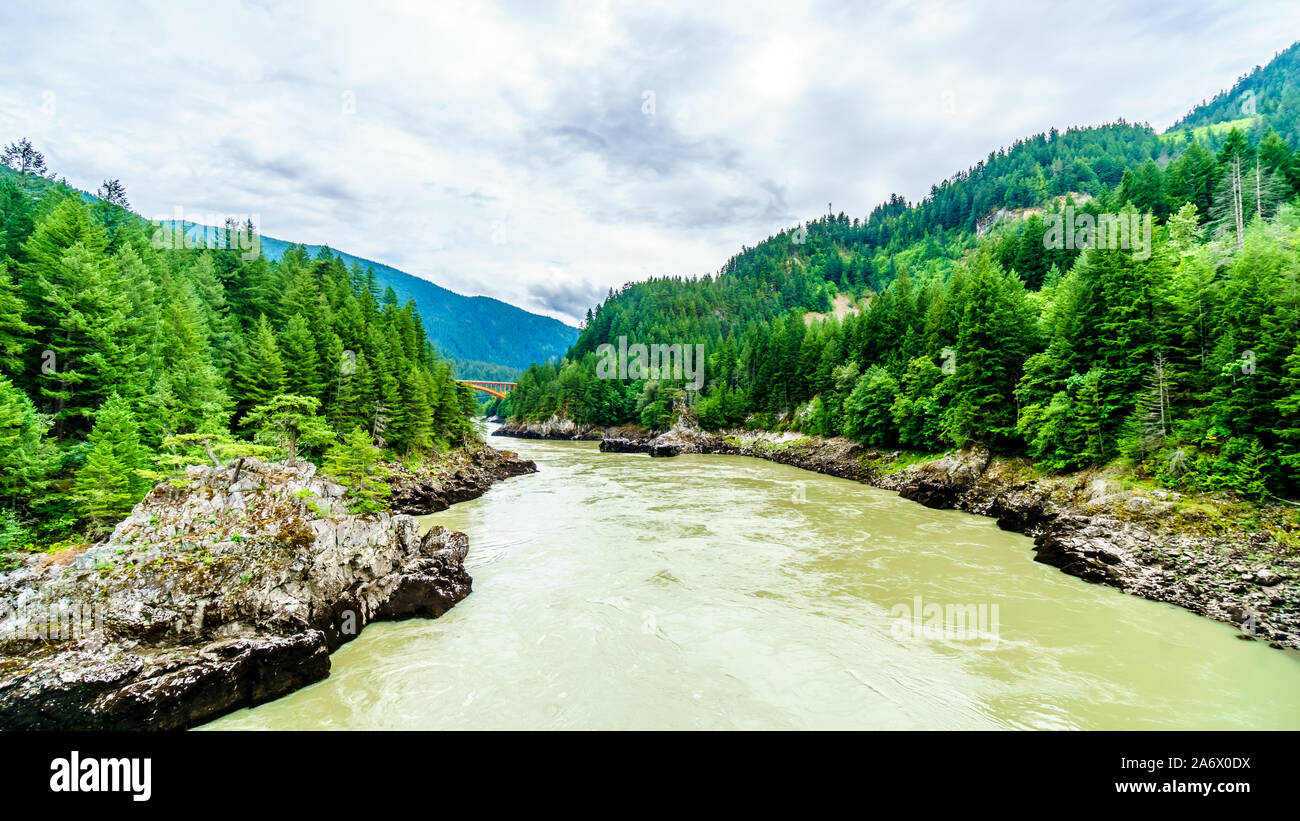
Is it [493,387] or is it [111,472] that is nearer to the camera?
[111,472]

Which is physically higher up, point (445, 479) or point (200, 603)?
point (200, 603)

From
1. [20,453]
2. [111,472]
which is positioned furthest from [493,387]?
[20,453]

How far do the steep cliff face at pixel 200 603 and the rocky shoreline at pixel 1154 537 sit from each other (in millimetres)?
22108

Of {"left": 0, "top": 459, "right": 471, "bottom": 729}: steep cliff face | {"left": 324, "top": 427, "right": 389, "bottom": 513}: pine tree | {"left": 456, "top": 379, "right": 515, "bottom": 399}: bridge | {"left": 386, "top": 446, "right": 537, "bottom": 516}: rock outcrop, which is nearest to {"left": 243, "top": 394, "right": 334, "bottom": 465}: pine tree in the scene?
{"left": 324, "top": 427, "right": 389, "bottom": 513}: pine tree

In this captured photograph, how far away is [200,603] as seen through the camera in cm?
1060

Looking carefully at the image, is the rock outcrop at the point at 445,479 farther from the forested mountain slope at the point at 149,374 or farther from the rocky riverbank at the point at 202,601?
the rocky riverbank at the point at 202,601

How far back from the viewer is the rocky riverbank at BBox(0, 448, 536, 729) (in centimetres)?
849

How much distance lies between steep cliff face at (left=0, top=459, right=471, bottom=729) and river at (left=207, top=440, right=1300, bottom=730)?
901 mm

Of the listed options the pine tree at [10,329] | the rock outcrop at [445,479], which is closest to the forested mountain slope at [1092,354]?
the rock outcrop at [445,479]

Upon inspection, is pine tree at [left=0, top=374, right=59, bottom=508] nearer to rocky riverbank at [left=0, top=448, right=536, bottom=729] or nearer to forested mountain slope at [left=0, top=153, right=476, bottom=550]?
forested mountain slope at [left=0, top=153, right=476, bottom=550]

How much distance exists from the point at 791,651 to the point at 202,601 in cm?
1389

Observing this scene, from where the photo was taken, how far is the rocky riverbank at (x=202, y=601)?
27.9 ft

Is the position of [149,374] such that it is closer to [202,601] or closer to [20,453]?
[20,453]
